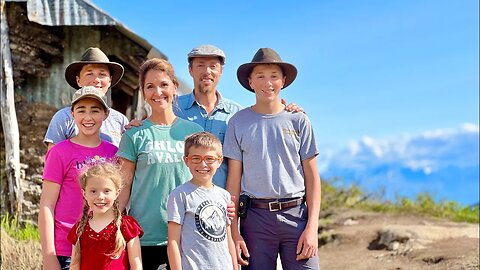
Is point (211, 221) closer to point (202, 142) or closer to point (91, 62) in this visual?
point (202, 142)

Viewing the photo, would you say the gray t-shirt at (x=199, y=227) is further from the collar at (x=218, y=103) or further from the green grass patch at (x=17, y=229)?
the green grass patch at (x=17, y=229)

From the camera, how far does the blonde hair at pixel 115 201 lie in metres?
2.91

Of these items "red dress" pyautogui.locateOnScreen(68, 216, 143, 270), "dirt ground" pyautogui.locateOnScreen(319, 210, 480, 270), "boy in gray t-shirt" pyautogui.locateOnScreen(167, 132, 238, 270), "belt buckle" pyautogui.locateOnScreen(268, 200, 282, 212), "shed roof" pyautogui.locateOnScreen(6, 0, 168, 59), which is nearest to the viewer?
"red dress" pyautogui.locateOnScreen(68, 216, 143, 270)

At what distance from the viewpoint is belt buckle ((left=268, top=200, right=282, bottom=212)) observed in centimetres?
352

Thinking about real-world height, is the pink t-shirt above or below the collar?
below

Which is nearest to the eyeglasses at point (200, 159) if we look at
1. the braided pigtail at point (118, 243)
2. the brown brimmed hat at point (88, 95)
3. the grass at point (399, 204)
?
the braided pigtail at point (118, 243)

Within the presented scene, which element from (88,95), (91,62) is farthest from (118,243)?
(91,62)

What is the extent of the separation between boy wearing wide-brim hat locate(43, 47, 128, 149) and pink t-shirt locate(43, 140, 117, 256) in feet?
1.27

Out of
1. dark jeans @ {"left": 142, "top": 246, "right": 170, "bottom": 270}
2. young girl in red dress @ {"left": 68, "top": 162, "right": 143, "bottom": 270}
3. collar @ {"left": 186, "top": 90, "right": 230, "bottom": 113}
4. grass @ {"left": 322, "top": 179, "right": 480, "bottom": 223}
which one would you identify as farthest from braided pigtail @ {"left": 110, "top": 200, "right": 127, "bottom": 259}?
grass @ {"left": 322, "top": 179, "right": 480, "bottom": 223}

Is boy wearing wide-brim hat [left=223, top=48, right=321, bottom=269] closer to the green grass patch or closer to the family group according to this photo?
the family group

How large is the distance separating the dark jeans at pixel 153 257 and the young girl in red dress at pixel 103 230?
203 mm

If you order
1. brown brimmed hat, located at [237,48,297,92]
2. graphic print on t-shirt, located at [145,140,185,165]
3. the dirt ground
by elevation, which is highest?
brown brimmed hat, located at [237,48,297,92]

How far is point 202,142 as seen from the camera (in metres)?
3.11

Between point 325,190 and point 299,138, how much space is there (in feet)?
39.4
